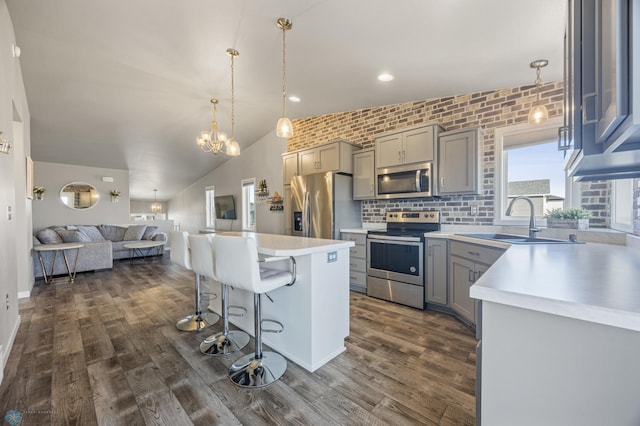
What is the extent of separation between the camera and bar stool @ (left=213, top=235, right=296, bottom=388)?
175 centimetres

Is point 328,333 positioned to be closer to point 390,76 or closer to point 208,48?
point 390,76

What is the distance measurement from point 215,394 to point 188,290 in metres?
2.65

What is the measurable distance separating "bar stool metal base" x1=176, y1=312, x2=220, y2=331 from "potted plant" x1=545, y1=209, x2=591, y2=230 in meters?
3.44

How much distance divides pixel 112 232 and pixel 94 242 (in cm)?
144

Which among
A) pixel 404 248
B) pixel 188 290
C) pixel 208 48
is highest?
pixel 208 48

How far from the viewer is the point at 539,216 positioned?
2.92 meters

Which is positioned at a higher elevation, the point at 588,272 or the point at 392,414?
the point at 588,272

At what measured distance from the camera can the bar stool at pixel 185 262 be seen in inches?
104

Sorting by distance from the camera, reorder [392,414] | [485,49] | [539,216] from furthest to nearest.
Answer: [539,216] < [485,49] < [392,414]

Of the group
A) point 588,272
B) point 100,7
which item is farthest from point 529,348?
point 100,7

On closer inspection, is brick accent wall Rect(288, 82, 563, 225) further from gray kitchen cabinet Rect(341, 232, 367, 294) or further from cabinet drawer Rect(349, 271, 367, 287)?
cabinet drawer Rect(349, 271, 367, 287)

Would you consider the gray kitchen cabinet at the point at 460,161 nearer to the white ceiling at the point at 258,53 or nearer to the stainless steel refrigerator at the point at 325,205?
the white ceiling at the point at 258,53

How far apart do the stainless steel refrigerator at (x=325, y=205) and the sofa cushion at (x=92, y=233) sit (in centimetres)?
517

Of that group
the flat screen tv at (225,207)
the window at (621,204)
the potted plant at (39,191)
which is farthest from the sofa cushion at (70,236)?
the window at (621,204)
